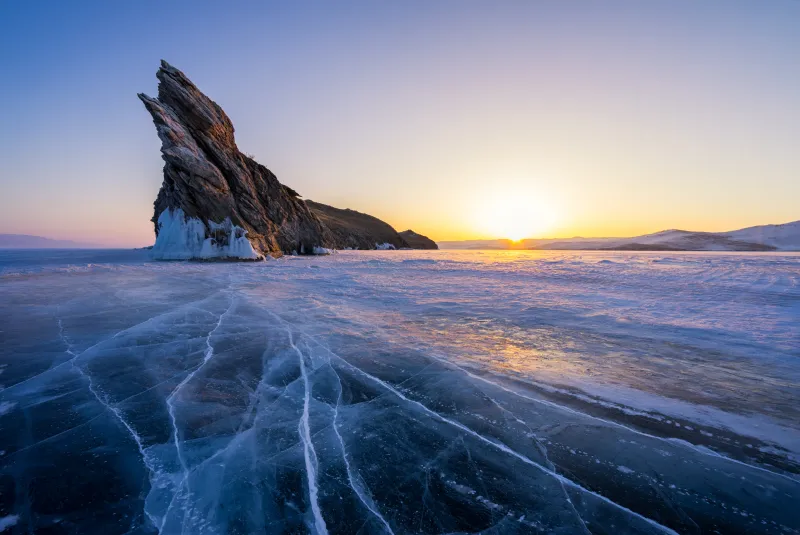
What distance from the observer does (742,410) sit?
3.33 metres

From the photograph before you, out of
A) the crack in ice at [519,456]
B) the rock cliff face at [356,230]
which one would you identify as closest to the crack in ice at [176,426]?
the crack in ice at [519,456]

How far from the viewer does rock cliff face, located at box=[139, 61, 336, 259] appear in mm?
25516

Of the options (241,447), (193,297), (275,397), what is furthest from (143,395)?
(193,297)

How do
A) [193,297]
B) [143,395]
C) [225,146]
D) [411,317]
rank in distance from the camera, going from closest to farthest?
[143,395] < [411,317] < [193,297] < [225,146]

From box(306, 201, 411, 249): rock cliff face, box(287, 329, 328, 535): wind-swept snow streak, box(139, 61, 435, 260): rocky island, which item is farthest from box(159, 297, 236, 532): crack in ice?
box(306, 201, 411, 249): rock cliff face

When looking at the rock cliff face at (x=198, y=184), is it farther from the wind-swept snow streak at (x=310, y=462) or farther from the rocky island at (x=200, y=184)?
the wind-swept snow streak at (x=310, y=462)

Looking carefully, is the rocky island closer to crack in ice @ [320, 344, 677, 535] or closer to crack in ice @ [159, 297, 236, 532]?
crack in ice @ [159, 297, 236, 532]

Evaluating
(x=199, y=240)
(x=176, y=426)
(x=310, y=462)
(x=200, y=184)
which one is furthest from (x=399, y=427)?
(x=199, y=240)

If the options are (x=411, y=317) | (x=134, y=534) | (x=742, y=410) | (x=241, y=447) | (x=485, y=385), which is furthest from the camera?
(x=411, y=317)

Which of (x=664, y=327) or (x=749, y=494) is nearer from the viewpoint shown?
(x=749, y=494)

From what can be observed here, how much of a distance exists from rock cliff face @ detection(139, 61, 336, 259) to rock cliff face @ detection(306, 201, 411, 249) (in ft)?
114

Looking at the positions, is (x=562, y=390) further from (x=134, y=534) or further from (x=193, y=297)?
(x=193, y=297)

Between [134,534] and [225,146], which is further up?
[225,146]

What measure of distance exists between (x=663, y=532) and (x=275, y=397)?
3421mm
